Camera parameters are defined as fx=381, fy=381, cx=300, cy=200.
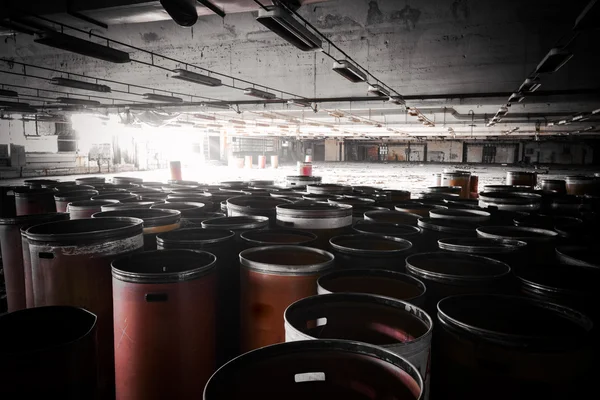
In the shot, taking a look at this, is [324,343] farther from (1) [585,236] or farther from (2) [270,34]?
(2) [270,34]

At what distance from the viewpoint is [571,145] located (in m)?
43.7

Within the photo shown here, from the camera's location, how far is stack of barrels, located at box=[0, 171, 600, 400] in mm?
1567

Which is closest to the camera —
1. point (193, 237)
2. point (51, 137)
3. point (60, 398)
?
point (60, 398)

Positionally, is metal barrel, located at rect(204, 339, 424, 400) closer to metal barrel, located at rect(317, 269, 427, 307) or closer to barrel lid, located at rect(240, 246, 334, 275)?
metal barrel, located at rect(317, 269, 427, 307)

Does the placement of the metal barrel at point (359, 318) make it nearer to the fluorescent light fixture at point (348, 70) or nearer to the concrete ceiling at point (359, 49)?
the concrete ceiling at point (359, 49)

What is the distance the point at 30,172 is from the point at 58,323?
21.1 meters

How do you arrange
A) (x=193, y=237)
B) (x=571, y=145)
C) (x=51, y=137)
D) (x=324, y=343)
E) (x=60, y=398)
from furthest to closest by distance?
(x=571, y=145)
(x=51, y=137)
(x=193, y=237)
(x=60, y=398)
(x=324, y=343)

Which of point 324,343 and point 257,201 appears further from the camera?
point 257,201

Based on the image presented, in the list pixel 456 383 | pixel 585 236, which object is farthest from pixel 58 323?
pixel 585 236

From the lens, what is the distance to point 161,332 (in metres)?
2.41

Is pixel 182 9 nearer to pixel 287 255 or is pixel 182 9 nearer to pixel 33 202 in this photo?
pixel 287 255

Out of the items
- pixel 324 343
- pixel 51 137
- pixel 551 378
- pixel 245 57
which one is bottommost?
pixel 551 378

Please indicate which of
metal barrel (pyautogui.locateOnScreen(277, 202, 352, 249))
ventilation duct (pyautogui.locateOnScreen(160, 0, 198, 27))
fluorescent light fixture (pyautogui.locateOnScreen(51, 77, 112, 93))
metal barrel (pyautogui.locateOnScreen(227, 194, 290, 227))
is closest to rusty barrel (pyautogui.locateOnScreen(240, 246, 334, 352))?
metal barrel (pyautogui.locateOnScreen(277, 202, 352, 249))

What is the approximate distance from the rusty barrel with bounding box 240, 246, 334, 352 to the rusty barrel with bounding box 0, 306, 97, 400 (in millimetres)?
961
